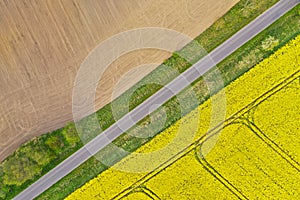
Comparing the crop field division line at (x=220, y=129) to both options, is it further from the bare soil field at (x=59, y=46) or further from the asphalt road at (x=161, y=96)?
the bare soil field at (x=59, y=46)

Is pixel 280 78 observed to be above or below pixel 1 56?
below

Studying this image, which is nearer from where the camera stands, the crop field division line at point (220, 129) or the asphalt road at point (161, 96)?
the crop field division line at point (220, 129)

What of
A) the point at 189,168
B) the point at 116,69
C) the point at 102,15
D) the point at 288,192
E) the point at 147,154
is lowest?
the point at 288,192

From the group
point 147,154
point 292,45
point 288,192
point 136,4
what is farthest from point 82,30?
point 288,192

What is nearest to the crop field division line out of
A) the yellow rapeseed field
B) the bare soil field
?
the yellow rapeseed field

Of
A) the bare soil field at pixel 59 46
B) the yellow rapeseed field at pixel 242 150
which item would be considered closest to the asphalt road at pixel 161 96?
the bare soil field at pixel 59 46

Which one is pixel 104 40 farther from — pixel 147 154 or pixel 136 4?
pixel 147 154

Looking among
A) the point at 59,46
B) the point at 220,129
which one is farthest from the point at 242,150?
the point at 59,46
